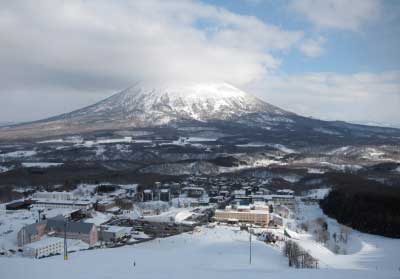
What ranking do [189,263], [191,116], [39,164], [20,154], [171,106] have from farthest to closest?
1. [171,106]
2. [191,116]
3. [20,154]
4. [39,164]
5. [189,263]

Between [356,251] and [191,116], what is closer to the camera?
[356,251]

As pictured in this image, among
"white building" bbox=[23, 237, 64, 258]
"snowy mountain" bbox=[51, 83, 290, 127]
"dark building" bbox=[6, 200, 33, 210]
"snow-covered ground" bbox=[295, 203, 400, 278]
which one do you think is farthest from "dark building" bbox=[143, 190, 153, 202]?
"snowy mountain" bbox=[51, 83, 290, 127]

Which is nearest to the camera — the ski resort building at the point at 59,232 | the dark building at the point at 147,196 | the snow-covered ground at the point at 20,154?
the ski resort building at the point at 59,232

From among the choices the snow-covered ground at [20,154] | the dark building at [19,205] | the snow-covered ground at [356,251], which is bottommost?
Answer: the snow-covered ground at [356,251]

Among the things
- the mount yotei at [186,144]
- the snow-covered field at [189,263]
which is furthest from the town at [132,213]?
the mount yotei at [186,144]

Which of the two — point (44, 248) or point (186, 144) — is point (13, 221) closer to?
point (44, 248)

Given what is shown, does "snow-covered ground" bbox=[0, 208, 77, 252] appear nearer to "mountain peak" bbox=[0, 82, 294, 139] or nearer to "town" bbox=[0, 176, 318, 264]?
"town" bbox=[0, 176, 318, 264]

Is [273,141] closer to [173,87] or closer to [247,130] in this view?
[247,130]

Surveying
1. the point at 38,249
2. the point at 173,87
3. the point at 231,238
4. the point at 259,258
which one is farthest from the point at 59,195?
the point at 173,87

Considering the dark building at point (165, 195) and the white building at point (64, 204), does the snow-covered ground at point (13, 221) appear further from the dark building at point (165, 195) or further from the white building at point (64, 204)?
the dark building at point (165, 195)

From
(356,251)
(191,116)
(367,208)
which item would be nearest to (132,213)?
(356,251)
